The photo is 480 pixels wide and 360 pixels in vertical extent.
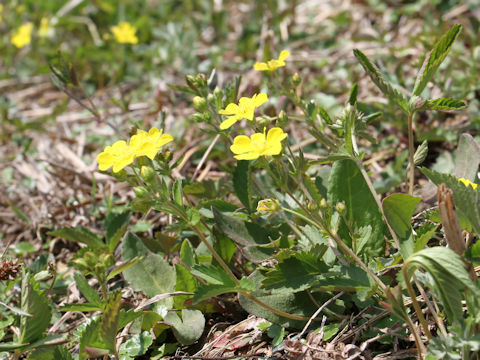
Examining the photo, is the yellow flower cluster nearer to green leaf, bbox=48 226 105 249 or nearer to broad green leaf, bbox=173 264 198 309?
broad green leaf, bbox=173 264 198 309

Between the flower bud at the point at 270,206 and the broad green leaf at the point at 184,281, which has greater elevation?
the flower bud at the point at 270,206

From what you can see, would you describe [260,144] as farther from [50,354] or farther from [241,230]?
[50,354]

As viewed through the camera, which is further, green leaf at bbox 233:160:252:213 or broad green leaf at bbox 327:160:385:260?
green leaf at bbox 233:160:252:213

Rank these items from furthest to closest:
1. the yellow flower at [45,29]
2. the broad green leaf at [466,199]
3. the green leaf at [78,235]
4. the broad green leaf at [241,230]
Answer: the yellow flower at [45,29] → the green leaf at [78,235] → the broad green leaf at [241,230] → the broad green leaf at [466,199]

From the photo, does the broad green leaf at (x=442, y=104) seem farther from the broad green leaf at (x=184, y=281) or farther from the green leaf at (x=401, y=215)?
Result: the broad green leaf at (x=184, y=281)

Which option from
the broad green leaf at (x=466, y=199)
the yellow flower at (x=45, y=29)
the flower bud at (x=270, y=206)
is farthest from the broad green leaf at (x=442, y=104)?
the yellow flower at (x=45, y=29)

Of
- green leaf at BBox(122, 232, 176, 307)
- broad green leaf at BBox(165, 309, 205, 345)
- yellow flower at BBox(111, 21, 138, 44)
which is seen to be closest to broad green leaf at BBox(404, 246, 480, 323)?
broad green leaf at BBox(165, 309, 205, 345)

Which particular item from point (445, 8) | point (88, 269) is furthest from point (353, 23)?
point (88, 269)
